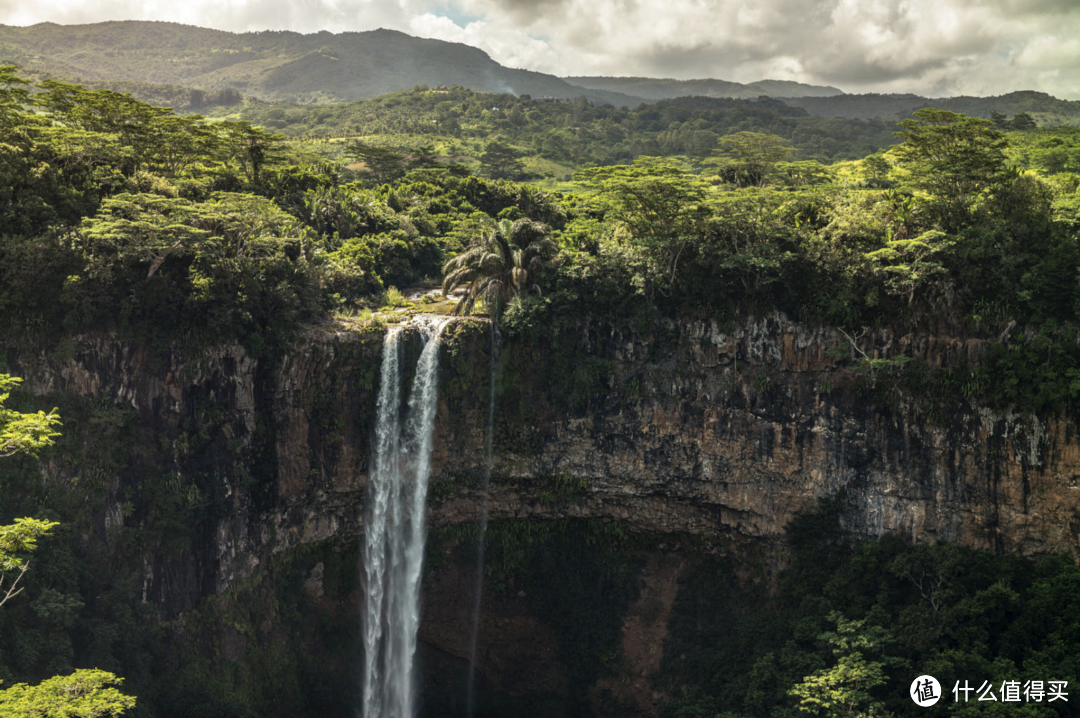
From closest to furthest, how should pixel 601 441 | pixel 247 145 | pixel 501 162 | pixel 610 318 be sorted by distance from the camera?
pixel 610 318
pixel 601 441
pixel 247 145
pixel 501 162

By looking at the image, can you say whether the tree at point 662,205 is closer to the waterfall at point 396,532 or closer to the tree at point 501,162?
the waterfall at point 396,532

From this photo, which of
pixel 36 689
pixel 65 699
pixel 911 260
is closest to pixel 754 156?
pixel 911 260

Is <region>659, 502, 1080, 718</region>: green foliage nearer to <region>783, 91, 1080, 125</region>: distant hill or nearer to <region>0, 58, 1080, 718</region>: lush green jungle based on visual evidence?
<region>0, 58, 1080, 718</region>: lush green jungle

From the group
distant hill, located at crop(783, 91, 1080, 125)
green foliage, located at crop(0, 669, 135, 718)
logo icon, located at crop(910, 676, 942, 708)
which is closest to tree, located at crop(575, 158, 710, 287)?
logo icon, located at crop(910, 676, 942, 708)

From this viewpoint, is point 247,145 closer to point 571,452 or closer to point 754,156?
point 571,452

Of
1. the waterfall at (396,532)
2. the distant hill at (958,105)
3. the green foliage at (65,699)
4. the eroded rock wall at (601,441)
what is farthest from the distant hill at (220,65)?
the green foliage at (65,699)

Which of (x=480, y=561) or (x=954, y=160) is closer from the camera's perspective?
(x=954, y=160)

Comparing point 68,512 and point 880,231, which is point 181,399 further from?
point 880,231
